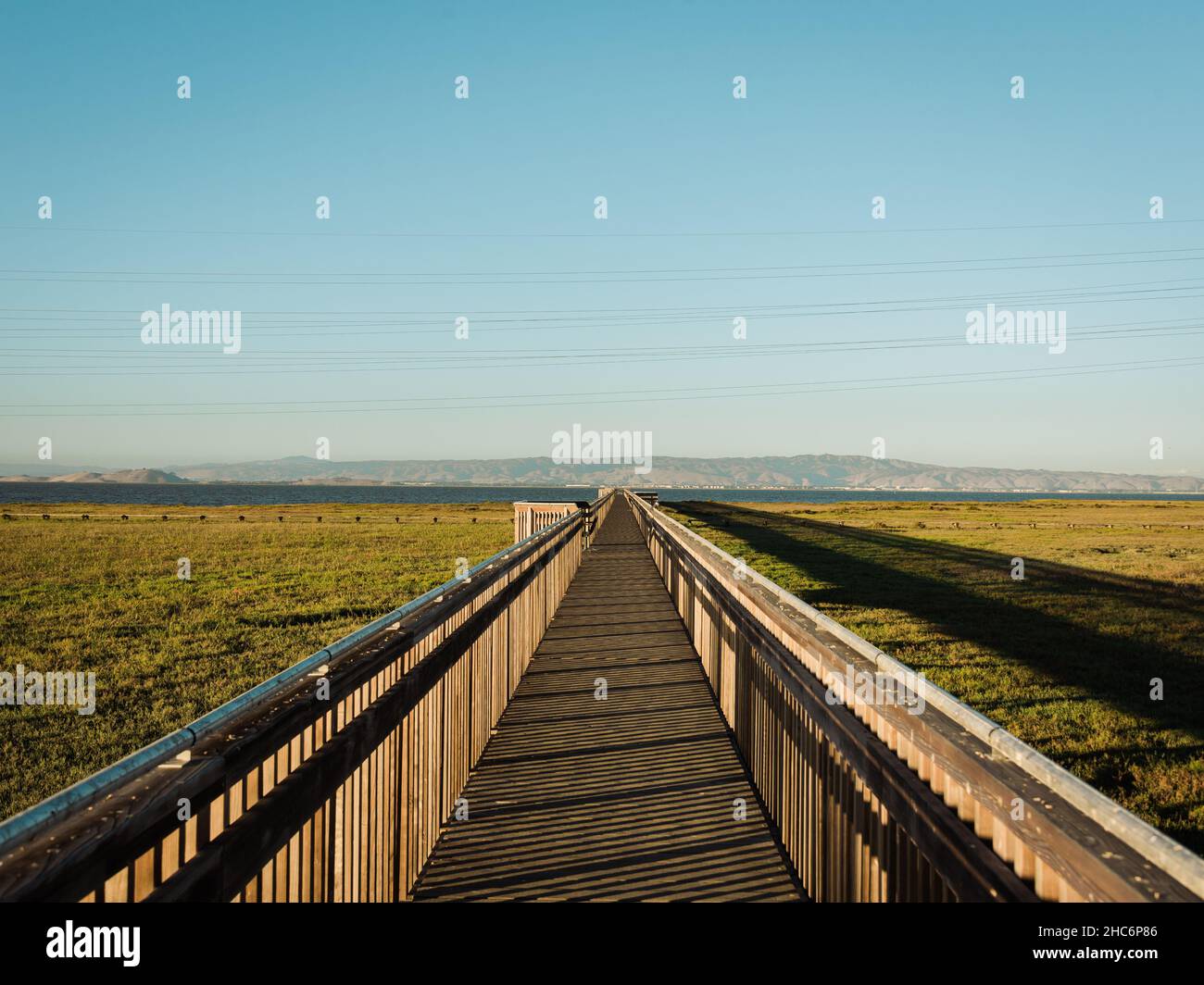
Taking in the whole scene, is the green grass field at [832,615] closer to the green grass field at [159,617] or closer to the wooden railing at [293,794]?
the green grass field at [159,617]

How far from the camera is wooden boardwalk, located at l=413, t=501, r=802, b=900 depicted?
3889 mm

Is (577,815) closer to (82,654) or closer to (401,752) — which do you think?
(401,752)

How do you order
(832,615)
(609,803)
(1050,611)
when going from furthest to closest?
(1050,611)
(832,615)
(609,803)

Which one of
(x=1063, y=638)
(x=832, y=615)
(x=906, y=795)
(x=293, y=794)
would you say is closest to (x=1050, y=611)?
(x=1063, y=638)

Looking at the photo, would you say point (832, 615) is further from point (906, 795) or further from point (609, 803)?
point (906, 795)

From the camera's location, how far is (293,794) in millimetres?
2270

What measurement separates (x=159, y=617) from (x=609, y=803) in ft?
35.5

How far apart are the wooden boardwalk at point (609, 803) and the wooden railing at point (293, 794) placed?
1.10 feet

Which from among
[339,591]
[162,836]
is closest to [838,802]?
[162,836]

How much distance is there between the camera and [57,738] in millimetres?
7051

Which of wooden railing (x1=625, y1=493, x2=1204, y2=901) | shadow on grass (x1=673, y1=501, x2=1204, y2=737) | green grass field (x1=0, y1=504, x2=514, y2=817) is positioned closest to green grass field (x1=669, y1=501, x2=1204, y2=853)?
shadow on grass (x1=673, y1=501, x2=1204, y2=737)

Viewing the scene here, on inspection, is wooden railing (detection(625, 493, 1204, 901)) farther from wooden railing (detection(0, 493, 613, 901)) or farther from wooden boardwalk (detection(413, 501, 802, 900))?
wooden railing (detection(0, 493, 613, 901))
